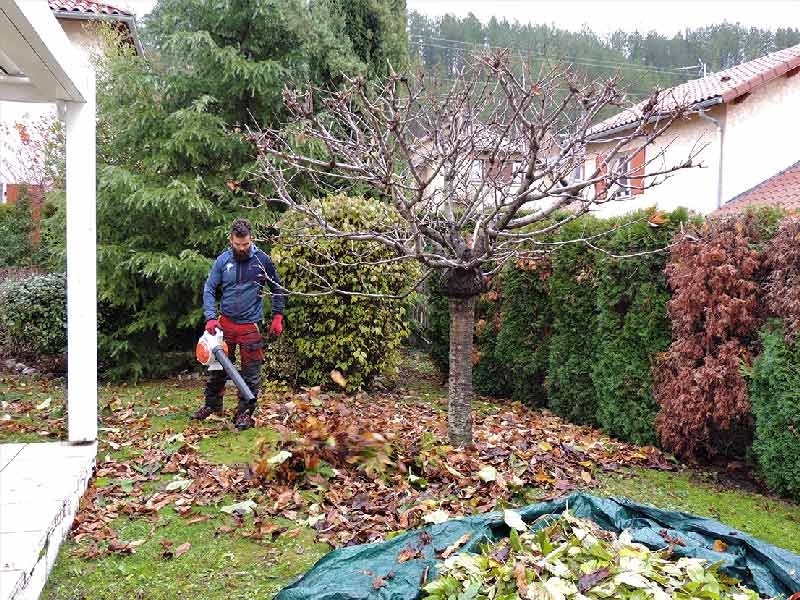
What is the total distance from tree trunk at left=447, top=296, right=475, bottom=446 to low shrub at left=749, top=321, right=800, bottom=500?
2.22 metres

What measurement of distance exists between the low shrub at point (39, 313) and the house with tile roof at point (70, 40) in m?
6.49

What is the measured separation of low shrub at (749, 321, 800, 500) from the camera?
5.13m

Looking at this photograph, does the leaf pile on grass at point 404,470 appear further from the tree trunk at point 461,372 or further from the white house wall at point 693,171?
the white house wall at point 693,171

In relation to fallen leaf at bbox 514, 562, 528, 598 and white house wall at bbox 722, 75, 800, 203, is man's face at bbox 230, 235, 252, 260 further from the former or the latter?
white house wall at bbox 722, 75, 800, 203

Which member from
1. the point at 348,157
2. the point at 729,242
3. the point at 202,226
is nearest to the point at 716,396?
the point at 729,242

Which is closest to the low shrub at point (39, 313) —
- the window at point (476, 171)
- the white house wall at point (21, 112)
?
the window at point (476, 171)

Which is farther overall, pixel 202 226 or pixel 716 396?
pixel 202 226

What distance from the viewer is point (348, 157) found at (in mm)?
5719

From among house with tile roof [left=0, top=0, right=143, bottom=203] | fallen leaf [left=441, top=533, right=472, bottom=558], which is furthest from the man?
house with tile roof [left=0, top=0, right=143, bottom=203]

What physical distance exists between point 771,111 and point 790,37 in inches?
276

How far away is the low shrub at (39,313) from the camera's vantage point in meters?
9.10

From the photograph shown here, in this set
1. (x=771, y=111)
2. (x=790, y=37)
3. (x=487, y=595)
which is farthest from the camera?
(x=790, y=37)

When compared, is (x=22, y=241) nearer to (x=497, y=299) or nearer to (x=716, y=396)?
(x=497, y=299)

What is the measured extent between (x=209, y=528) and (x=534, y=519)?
207 centimetres
